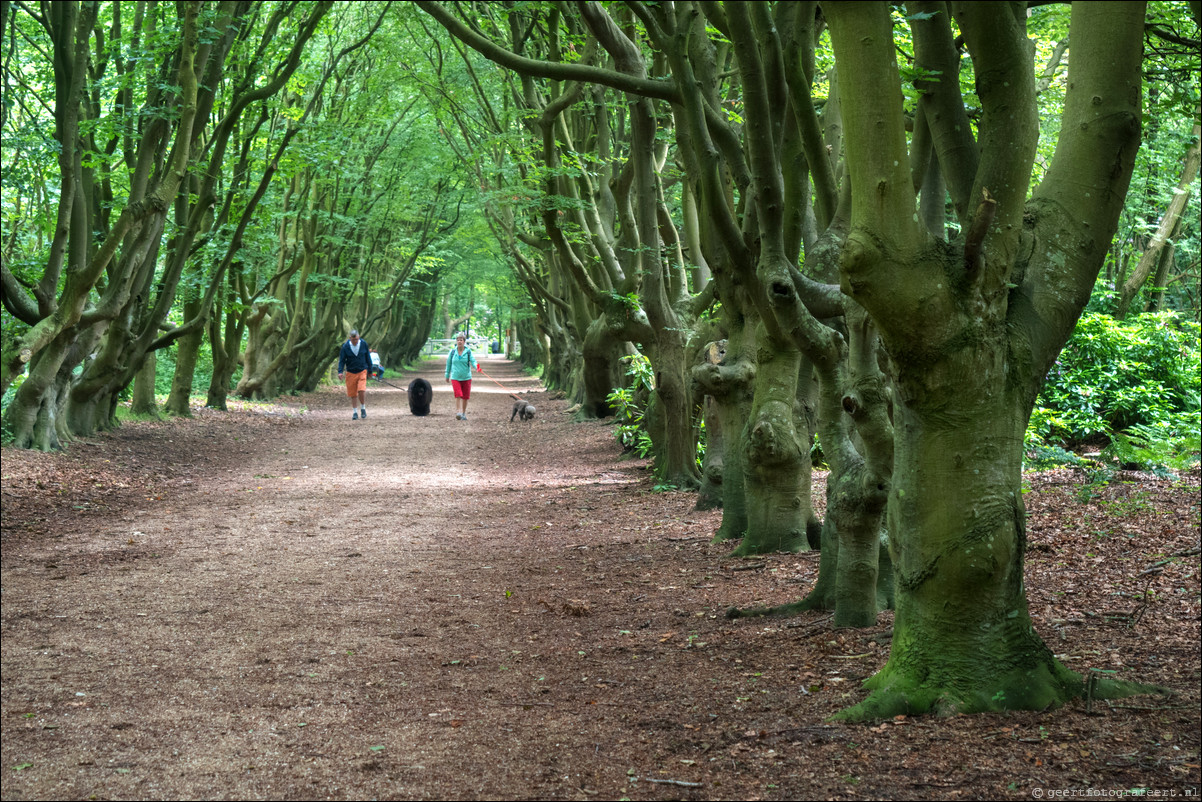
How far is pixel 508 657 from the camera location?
17.1 ft

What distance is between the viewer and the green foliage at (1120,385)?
13.4 m

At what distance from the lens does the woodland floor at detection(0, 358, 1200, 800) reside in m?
3.39

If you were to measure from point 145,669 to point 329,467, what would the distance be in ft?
31.0

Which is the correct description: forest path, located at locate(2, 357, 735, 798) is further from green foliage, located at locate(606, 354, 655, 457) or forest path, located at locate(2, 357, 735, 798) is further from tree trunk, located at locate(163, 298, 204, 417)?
tree trunk, located at locate(163, 298, 204, 417)

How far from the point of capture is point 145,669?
15.6 feet

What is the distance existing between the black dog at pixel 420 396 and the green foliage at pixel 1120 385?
14.6 meters

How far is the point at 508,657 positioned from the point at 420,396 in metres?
19.2

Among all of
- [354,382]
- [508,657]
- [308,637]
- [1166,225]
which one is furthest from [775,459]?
[354,382]

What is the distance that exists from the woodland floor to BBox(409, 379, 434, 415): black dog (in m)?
13.2

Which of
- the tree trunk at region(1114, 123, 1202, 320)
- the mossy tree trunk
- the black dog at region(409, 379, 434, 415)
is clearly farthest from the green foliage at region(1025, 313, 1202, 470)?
the black dog at region(409, 379, 434, 415)

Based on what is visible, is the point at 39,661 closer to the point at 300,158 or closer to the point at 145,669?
the point at 145,669

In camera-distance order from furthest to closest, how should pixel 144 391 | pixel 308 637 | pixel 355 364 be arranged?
pixel 355 364 < pixel 144 391 < pixel 308 637

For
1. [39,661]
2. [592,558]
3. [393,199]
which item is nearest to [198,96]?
[592,558]

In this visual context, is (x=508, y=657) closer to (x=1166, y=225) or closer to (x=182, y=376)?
(x=1166, y=225)
